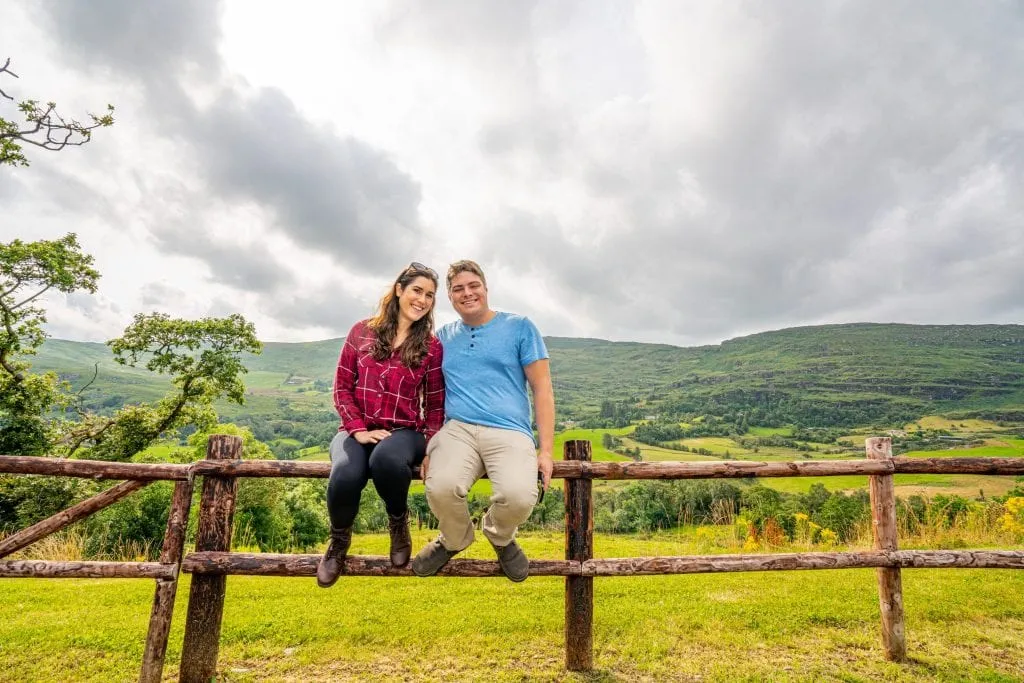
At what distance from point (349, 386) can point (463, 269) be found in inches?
47.9

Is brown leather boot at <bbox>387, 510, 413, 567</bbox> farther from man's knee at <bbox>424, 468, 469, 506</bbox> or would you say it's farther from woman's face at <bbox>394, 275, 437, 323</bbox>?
woman's face at <bbox>394, 275, 437, 323</bbox>

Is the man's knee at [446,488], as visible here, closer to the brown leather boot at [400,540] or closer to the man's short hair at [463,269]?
the brown leather boot at [400,540]

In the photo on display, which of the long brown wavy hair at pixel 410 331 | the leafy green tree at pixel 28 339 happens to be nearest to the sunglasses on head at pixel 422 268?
the long brown wavy hair at pixel 410 331

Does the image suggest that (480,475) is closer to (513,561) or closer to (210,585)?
(513,561)

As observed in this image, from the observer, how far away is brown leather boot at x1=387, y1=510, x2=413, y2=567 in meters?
3.43

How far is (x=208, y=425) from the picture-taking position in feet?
84.1

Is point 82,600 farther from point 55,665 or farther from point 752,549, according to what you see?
point 752,549

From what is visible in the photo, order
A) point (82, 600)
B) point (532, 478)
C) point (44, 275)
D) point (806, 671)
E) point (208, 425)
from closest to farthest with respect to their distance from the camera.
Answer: point (532, 478) → point (806, 671) → point (82, 600) → point (44, 275) → point (208, 425)

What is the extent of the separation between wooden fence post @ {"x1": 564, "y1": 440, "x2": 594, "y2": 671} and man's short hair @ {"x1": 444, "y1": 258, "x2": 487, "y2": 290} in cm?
153

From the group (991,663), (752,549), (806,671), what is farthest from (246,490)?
(991,663)

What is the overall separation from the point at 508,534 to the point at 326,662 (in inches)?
77.3

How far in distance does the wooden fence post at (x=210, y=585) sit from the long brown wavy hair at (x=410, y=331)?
131 cm

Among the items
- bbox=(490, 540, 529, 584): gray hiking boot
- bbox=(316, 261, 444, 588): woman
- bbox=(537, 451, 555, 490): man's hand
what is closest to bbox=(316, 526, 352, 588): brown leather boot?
bbox=(316, 261, 444, 588): woman

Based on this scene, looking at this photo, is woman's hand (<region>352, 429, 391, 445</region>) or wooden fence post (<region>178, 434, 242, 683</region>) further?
wooden fence post (<region>178, 434, 242, 683</region>)
